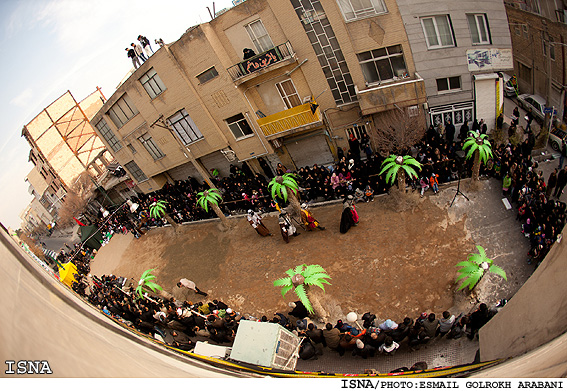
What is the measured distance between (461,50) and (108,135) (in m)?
25.2

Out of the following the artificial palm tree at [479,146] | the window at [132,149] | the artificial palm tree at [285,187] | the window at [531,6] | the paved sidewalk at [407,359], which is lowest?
the paved sidewalk at [407,359]

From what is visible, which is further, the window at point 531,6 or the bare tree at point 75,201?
the bare tree at point 75,201

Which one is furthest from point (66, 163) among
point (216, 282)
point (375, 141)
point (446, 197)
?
point (446, 197)

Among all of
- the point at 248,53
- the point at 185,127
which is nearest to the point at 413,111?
the point at 248,53

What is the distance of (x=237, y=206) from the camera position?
60.5 feet

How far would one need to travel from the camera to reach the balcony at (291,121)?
17.3 m

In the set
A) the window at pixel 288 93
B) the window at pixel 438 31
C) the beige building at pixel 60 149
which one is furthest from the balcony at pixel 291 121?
the beige building at pixel 60 149

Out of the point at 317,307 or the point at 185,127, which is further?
the point at 185,127

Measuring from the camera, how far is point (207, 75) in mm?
17812

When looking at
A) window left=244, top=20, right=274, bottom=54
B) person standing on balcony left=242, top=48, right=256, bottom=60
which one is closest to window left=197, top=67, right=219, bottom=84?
person standing on balcony left=242, top=48, right=256, bottom=60

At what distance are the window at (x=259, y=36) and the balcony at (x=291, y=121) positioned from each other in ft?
11.9

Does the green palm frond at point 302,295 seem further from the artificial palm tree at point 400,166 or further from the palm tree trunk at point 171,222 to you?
the palm tree trunk at point 171,222

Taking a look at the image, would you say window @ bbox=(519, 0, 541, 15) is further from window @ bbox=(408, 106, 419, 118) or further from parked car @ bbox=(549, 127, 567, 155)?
window @ bbox=(408, 106, 419, 118)

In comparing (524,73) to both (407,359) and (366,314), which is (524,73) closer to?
(366,314)
